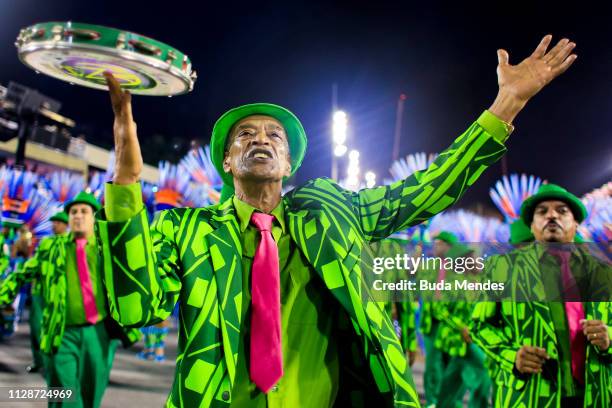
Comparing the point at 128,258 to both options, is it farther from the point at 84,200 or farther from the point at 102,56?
the point at 84,200

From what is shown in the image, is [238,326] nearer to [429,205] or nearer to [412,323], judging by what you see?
[429,205]

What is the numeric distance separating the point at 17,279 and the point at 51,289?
0.89 m

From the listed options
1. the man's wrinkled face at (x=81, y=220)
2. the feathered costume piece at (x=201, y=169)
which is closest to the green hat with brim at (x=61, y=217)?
the man's wrinkled face at (x=81, y=220)

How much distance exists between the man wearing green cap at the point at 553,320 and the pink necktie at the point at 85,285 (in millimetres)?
3607

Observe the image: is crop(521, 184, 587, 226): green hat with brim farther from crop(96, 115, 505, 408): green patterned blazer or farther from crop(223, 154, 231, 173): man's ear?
crop(223, 154, 231, 173): man's ear

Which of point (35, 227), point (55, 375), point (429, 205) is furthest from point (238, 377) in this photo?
point (35, 227)

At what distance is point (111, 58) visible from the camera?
1.97m

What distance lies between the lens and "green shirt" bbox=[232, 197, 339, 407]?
84.2 inches

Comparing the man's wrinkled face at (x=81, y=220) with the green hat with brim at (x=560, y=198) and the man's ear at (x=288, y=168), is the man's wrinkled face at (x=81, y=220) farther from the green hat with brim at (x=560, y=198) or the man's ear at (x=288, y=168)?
the green hat with brim at (x=560, y=198)

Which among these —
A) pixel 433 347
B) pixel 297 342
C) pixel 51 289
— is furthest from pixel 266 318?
pixel 433 347

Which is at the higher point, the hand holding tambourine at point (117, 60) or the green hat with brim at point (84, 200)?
the green hat with brim at point (84, 200)

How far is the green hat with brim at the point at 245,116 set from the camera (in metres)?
2.69

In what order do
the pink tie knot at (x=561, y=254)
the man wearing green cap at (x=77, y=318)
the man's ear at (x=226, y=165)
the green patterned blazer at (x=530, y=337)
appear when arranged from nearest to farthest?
the man's ear at (x=226, y=165), the green patterned blazer at (x=530, y=337), the pink tie knot at (x=561, y=254), the man wearing green cap at (x=77, y=318)

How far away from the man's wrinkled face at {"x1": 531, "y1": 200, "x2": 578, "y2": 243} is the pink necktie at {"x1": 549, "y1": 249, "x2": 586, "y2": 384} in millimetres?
133
